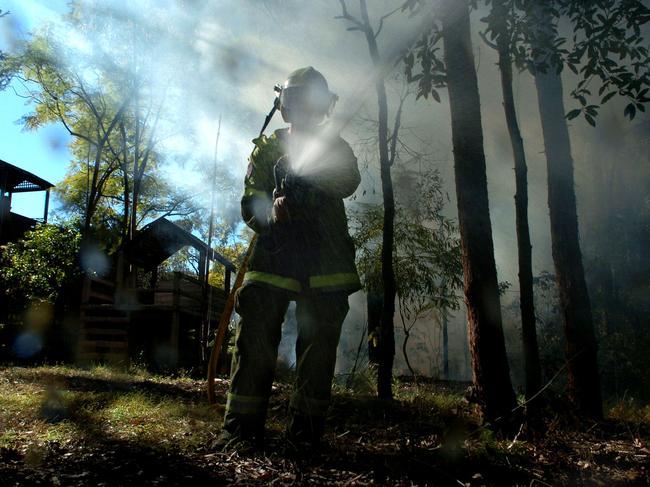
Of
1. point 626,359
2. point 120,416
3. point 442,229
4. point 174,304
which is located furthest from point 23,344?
point 626,359

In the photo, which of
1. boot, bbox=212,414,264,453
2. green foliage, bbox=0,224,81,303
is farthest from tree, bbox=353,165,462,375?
green foliage, bbox=0,224,81,303

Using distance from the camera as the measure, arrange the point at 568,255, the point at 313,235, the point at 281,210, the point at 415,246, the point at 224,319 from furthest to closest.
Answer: the point at 415,246
the point at 568,255
the point at 224,319
the point at 313,235
the point at 281,210

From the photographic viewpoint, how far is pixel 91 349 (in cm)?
1825

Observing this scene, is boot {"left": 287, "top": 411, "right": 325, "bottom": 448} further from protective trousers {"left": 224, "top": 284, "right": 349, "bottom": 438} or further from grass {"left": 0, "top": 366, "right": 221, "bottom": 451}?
grass {"left": 0, "top": 366, "right": 221, "bottom": 451}

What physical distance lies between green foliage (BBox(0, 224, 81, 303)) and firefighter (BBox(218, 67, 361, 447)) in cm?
1689

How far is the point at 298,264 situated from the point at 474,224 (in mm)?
1852

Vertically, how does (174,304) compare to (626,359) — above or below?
above

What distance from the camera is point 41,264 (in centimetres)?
1778

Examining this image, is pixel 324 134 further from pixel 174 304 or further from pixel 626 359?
pixel 626 359

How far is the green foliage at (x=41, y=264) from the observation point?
57.4 ft

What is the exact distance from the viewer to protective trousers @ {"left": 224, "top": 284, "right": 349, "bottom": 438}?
3.08 meters

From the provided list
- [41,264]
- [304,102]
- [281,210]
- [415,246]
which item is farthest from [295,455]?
[41,264]

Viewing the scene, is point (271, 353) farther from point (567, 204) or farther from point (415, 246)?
point (415, 246)

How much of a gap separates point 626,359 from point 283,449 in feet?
61.1
